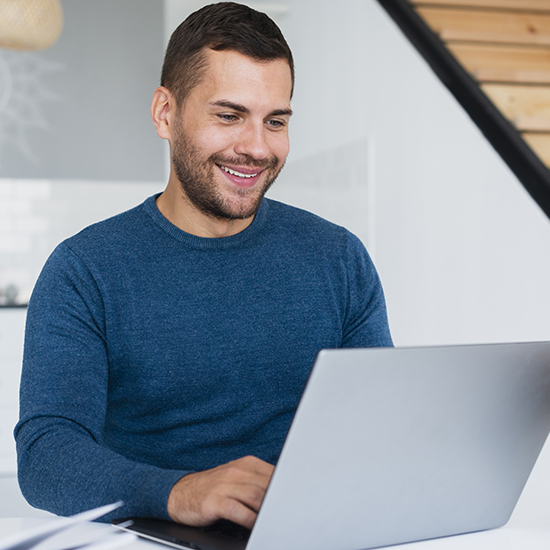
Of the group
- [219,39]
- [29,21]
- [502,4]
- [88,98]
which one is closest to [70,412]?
[219,39]

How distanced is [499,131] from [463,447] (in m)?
1.60

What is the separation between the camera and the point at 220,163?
1.28m

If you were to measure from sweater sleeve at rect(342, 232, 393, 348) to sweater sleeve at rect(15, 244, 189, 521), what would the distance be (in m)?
0.44

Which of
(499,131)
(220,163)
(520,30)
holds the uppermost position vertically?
(520,30)

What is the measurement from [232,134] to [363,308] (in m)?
0.39

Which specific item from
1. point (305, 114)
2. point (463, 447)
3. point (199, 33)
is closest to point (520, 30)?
point (305, 114)

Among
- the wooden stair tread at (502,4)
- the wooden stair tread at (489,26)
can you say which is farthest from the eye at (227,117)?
the wooden stair tread at (502,4)

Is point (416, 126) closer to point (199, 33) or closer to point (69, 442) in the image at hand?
point (199, 33)

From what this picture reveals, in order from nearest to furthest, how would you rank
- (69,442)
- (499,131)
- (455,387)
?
(455,387) < (69,442) < (499,131)

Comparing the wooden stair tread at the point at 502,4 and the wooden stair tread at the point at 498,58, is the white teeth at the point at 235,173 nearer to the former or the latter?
the wooden stair tread at the point at 498,58

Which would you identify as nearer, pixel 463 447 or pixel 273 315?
pixel 463 447

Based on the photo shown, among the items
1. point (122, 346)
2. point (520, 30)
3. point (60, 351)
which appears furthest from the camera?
point (520, 30)

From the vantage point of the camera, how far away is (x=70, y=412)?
39.9 inches

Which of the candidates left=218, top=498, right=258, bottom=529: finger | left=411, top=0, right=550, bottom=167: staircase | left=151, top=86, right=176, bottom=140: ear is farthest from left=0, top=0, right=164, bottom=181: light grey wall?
left=218, top=498, right=258, bottom=529: finger
